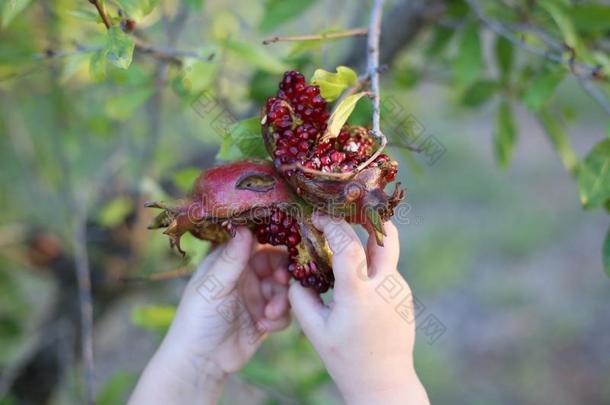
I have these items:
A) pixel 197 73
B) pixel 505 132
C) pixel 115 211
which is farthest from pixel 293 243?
pixel 115 211

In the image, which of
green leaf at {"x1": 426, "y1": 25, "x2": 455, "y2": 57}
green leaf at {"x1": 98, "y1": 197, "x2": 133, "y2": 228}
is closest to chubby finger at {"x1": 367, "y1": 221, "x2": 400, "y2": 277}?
green leaf at {"x1": 426, "y1": 25, "x2": 455, "y2": 57}

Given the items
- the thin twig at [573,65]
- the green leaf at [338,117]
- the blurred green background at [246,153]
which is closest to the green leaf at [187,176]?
the blurred green background at [246,153]

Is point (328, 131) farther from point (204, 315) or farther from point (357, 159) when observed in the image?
point (204, 315)

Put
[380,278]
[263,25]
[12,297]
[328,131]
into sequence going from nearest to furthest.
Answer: [328,131], [380,278], [263,25], [12,297]

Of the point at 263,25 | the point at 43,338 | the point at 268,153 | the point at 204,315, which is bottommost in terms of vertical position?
the point at 204,315

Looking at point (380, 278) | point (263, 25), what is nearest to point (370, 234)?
point (380, 278)

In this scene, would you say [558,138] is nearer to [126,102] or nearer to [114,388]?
[126,102]
